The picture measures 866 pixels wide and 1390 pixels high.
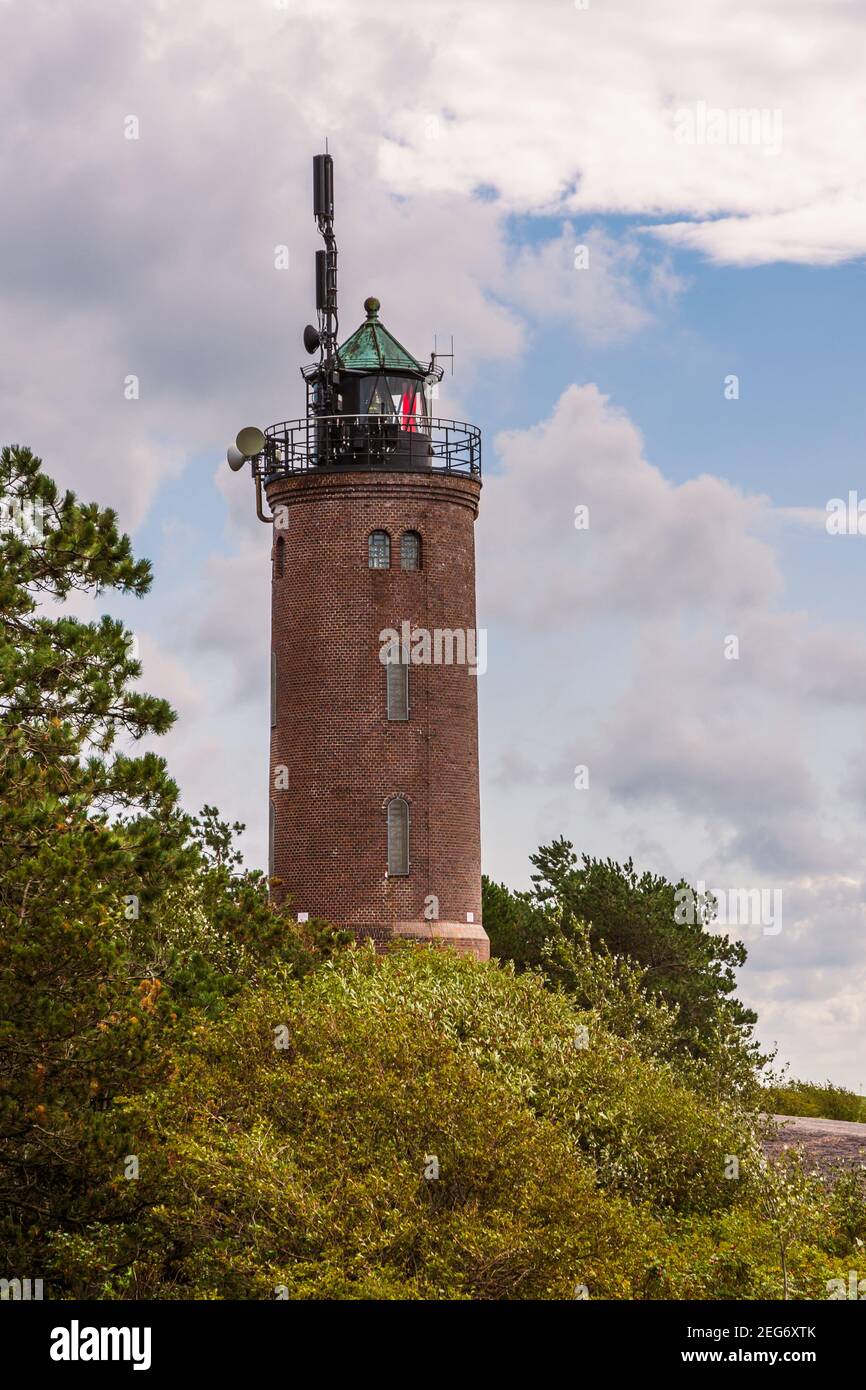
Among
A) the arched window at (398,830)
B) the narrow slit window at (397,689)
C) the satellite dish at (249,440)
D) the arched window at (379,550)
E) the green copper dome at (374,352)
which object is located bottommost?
the arched window at (398,830)

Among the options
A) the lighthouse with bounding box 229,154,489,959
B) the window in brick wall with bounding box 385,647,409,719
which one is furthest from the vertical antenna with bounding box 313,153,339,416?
the window in brick wall with bounding box 385,647,409,719

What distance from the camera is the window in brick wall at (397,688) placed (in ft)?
151

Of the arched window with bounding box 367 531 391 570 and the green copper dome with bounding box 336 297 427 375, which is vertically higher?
the green copper dome with bounding box 336 297 427 375

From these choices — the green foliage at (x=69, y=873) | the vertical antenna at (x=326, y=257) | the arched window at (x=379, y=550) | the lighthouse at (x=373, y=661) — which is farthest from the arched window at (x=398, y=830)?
the green foliage at (x=69, y=873)

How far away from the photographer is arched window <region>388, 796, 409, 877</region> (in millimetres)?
45625

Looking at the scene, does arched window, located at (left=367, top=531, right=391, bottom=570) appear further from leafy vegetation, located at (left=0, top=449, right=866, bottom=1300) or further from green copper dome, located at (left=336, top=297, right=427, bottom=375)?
leafy vegetation, located at (left=0, top=449, right=866, bottom=1300)

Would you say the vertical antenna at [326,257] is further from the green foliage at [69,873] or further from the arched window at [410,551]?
the green foliage at [69,873]

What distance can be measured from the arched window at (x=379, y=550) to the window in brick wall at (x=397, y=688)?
2.59 metres

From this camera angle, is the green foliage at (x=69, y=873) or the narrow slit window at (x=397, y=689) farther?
the narrow slit window at (x=397, y=689)

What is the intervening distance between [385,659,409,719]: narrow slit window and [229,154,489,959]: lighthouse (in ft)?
0.12

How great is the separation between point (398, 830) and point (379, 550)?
7410mm

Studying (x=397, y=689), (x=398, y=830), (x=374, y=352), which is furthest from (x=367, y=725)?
(x=374, y=352)
